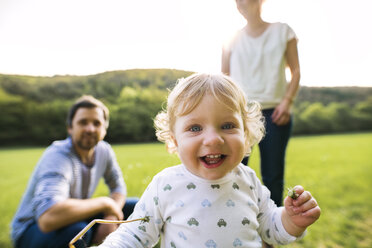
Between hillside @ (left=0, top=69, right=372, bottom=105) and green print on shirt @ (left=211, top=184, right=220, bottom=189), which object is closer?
green print on shirt @ (left=211, top=184, right=220, bottom=189)

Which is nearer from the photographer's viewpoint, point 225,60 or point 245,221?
point 245,221

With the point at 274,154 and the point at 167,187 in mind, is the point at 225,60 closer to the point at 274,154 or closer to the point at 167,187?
the point at 274,154

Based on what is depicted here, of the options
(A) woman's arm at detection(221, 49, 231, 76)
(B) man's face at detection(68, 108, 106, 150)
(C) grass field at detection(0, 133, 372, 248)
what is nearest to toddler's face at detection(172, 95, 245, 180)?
(C) grass field at detection(0, 133, 372, 248)

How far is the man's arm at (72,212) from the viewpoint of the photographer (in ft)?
4.99

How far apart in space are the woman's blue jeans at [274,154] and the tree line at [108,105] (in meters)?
2.19

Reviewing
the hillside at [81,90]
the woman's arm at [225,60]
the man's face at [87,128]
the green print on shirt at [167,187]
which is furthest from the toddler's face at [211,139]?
the hillside at [81,90]

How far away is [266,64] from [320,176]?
13.5 feet

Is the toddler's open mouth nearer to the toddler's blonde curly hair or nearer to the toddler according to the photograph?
the toddler

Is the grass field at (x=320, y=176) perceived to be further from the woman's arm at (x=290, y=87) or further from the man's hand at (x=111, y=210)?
the woman's arm at (x=290, y=87)

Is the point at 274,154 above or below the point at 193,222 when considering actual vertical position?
below

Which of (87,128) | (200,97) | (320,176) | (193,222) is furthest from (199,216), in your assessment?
(320,176)

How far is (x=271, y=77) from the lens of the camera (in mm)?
1690

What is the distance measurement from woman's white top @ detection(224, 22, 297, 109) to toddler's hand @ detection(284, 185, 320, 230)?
0.92 meters

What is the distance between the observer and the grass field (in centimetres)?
208
